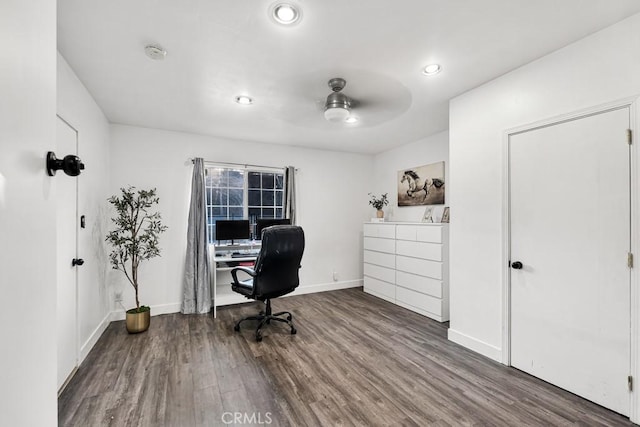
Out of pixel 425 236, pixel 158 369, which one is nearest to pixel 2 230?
pixel 158 369

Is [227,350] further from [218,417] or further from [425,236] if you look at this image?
[425,236]

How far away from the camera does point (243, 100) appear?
9.78 ft

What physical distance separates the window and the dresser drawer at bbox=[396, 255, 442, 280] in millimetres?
2073

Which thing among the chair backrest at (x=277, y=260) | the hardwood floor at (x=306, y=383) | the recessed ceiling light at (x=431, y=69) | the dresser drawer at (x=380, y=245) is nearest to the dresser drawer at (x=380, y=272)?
the dresser drawer at (x=380, y=245)

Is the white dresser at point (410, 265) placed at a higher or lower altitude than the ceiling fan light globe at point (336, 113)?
lower

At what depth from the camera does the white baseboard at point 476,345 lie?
2575 millimetres

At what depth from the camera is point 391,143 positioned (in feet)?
15.6

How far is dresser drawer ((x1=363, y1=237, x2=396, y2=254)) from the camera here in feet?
14.3

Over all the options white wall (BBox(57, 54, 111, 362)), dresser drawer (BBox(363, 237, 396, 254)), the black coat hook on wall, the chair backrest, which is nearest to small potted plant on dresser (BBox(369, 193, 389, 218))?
dresser drawer (BBox(363, 237, 396, 254))

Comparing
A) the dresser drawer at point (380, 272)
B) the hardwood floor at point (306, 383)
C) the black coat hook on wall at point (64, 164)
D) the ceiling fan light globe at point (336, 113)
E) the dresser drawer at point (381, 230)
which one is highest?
the ceiling fan light globe at point (336, 113)

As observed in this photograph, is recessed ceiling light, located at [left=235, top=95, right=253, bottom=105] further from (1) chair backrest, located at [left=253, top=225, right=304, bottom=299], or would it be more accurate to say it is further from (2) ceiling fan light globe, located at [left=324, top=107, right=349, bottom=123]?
(1) chair backrest, located at [left=253, top=225, right=304, bottom=299]

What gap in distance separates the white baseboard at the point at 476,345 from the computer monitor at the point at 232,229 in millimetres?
2987

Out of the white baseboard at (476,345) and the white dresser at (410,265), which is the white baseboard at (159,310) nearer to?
the white dresser at (410,265)

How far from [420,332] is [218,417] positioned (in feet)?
7.42
